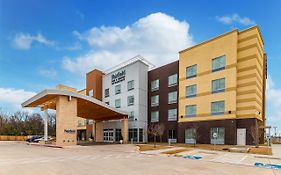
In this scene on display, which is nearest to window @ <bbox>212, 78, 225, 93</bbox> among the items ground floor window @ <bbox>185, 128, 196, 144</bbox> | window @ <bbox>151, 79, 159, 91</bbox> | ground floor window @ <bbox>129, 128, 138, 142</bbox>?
ground floor window @ <bbox>185, 128, 196, 144</bbox>

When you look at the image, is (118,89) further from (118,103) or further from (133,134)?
(133,134)

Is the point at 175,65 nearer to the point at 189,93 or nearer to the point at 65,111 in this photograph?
the point at 189,93

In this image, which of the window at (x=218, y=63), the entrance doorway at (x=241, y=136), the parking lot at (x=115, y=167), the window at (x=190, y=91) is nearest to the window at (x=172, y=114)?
the window at (x=190, y=91)

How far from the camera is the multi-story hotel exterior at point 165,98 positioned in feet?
135

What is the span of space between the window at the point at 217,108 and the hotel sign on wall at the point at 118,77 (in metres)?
20.8

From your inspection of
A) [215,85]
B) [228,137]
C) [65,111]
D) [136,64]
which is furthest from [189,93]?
[65,111]

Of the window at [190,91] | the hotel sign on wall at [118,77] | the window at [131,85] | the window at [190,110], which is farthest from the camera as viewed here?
the hotel sign on wall at [118,77]

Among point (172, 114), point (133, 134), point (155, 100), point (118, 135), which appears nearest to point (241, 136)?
point (172, 114)

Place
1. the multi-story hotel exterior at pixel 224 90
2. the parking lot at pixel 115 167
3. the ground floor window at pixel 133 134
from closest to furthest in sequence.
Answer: the parking lot at pixel 115 167 → the multi-story hotel exterior at pixel 224 90 → the ground floor window at pixel 133 134

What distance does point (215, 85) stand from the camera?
3397cm

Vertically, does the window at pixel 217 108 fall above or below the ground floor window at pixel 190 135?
above

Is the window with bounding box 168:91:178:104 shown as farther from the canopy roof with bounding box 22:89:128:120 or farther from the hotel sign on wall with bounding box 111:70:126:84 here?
the hotel sign on wall with bounding box 111:70:126:84

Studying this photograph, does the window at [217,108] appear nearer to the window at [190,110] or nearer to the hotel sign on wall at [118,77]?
the window at [190,110]

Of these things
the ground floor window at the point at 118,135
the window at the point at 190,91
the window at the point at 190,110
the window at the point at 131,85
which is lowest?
the ground floor window at the point at 118,135
